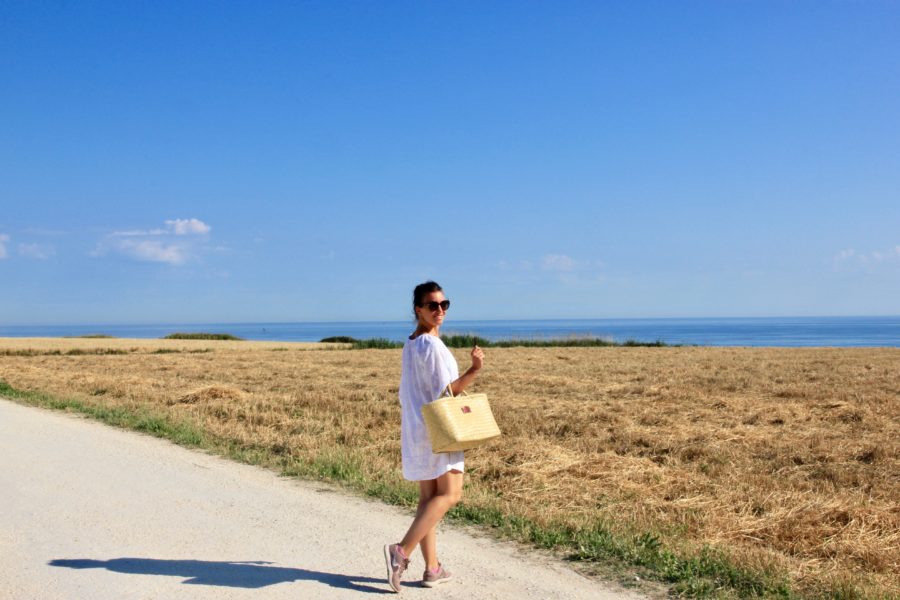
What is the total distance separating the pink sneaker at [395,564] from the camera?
189 inches

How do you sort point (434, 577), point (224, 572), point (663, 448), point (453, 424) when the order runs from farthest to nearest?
point (663, 448), point (224, 572), point (434, 577), point (453, 424)

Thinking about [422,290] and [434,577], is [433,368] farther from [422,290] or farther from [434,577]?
[434,577]

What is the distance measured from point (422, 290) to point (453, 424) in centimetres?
A: 84

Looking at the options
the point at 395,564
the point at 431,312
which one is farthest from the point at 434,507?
the point at 431,312

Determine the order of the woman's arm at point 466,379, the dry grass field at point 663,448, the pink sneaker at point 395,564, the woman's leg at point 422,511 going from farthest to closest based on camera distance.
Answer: the dry grass field at point 663,448 → the woman's leg at point 422,511 → the pink sneaker at point 395,564 → the woman's arm at point 466,379

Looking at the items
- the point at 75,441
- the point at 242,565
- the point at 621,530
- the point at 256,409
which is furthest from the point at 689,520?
the point at 256,409

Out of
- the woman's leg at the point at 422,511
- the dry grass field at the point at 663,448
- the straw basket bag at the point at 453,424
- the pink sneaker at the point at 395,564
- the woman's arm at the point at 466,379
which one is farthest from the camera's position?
the dry grass field at the point at 663,448

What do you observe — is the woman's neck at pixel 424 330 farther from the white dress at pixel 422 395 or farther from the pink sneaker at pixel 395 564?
the pink sneaker at pixel 395 564

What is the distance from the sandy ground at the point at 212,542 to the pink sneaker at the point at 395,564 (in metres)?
0.13

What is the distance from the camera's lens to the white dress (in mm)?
4738

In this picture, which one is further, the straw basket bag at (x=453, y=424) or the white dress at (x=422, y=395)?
the white dress at (x=422, y=395)

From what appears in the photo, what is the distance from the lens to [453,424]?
181 inches

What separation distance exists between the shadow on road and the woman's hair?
169cm

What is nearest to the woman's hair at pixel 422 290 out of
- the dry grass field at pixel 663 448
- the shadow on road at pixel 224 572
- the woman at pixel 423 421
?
the woman at pixel 423 421
